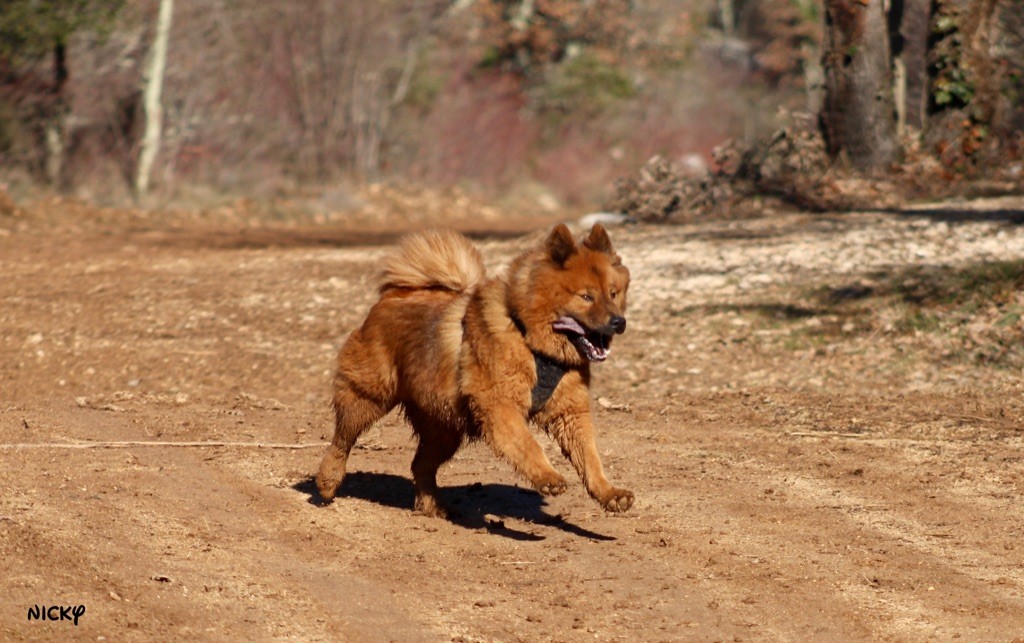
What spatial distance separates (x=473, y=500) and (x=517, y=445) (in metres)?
1.50

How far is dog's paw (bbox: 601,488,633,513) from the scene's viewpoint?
6.56 meters

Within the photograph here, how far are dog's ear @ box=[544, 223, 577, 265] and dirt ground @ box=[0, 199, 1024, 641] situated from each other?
4.77 feet

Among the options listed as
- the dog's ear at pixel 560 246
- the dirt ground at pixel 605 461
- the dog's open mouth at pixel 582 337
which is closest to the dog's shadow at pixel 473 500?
the dirt ground at pixel 605 461

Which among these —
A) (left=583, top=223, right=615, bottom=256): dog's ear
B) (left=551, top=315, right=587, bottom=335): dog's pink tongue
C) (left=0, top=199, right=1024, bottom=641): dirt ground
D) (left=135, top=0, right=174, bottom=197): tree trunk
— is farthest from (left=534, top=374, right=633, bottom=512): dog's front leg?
(left=135, top=0, right=174, bottom=197): tree trunk

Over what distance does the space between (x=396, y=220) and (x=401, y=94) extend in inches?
238

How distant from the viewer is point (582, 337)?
6.71m

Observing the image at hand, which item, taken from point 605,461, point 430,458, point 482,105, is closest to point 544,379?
point 430,458

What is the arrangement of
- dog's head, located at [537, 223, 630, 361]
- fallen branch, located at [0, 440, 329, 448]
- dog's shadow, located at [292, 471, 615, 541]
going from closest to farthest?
1. dog's head, located at [537, 223, 630, 361]
2. dog's shadow, located at [292, 471, 615, 541]
3. fallen branch, located at [0, 440, 329, 448]

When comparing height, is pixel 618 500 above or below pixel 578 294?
below

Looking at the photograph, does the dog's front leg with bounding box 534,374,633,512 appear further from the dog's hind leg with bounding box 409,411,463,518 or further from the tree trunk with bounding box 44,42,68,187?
the tree trunk with bounding box 44,42,68,187

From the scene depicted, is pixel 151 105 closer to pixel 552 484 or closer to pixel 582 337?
pixel 582 337

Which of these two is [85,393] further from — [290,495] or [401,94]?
[401,94]

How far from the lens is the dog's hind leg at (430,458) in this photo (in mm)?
7582

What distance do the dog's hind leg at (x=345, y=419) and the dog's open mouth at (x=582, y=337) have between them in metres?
1.25
